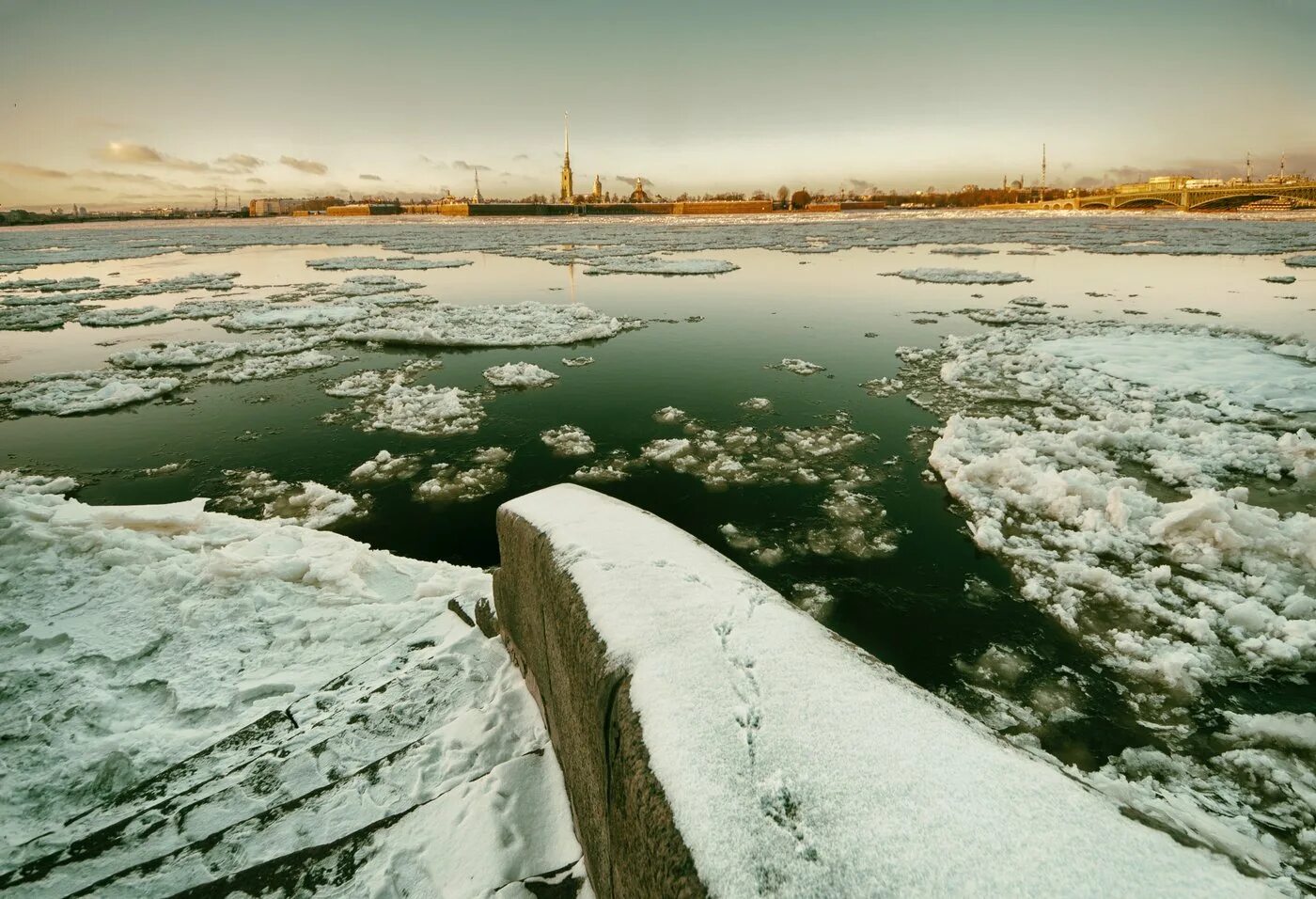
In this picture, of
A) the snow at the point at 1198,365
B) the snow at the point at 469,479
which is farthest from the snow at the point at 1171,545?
the snow at the point at 469,479

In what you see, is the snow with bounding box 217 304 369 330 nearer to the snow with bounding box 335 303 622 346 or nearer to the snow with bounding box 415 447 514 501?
the snow with bounding box 335 303 622 346

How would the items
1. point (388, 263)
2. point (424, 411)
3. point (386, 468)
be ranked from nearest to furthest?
point (386, 468), point (424, 411), point (388, 263)

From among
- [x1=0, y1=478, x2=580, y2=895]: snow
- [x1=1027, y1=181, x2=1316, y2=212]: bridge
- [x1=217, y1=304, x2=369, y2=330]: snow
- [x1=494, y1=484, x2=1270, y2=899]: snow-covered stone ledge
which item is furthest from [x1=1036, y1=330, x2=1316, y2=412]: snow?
[x1=1027, y1=181, x2=1316, y2=212]: bridge

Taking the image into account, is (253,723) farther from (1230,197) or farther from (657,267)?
(1230,197)

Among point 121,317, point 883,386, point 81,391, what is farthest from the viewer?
point 121,317

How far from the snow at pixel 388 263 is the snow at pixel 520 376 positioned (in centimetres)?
1900

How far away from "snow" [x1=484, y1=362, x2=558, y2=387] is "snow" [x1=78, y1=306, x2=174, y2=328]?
1182cm

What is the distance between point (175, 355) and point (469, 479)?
9.53 m

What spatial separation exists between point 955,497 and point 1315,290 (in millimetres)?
20076

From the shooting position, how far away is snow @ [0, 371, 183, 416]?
29.7 feet

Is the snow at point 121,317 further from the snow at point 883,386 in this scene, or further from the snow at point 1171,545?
the snow at point 1171,545

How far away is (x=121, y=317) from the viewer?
15.5m

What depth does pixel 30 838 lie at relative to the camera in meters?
2.31

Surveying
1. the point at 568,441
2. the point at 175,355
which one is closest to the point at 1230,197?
the point at 568,441
